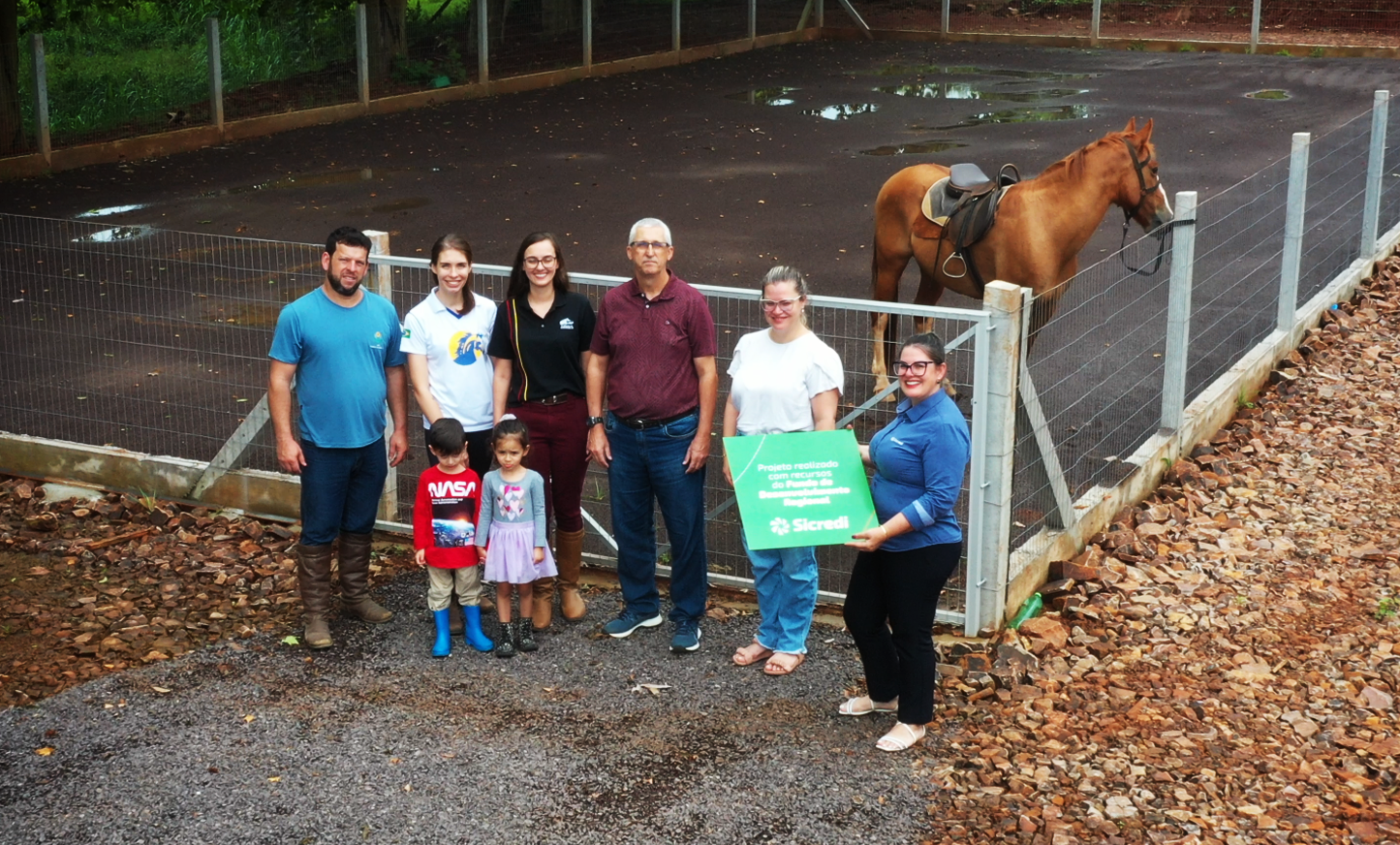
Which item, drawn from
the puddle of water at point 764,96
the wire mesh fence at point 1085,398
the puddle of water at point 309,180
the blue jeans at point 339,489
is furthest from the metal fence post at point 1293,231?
the puddle of water at point 764,96

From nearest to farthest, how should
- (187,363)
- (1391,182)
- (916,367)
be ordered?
1. (916,367)
2. (187,363)
3. (1391,182)

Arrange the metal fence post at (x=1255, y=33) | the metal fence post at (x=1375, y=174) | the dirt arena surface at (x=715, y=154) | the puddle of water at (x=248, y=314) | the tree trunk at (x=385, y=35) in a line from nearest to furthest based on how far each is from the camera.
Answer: the puddle of water at (x=248, y=314)
the metal fence post at (x=1375, y=174)
the dirt arena surface at (x=715, y=154)
the tree trunk at (x=385, y=35)
the metal fence post at (x=1255, y=33)

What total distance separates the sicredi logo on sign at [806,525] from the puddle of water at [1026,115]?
648 inches

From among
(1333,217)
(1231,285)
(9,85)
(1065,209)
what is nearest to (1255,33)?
(1333,217)

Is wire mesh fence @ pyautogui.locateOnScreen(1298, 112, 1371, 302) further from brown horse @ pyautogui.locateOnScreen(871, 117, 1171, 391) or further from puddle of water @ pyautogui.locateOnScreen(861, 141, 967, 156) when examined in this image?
puddle of water @ pyautogui.locateOnScreen(861, 141, 967, 156)

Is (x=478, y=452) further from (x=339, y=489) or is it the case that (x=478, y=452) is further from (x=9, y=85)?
(x=9, y=85)

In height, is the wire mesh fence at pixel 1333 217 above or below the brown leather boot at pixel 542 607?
above

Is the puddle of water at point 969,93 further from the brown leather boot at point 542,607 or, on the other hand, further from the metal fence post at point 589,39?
the brown leather boot at point 542,607

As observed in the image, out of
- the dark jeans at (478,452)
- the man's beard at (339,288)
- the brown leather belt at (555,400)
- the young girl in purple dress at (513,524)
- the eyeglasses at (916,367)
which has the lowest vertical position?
the young girl in purple dress at (513,524)

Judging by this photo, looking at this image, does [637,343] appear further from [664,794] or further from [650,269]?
[664,794]

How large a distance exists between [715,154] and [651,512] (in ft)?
45.0

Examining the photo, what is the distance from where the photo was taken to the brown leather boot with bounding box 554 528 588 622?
7.41 metres

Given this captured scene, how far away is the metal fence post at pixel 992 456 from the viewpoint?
6.75m

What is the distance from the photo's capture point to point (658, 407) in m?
6.79
